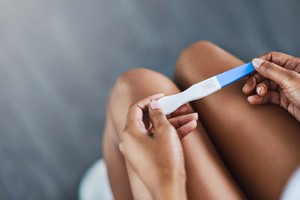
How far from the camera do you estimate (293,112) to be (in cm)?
57

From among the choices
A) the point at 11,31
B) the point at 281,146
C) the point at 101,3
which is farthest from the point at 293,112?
the point at 11,31

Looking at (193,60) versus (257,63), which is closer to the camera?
(257,63)

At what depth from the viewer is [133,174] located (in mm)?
549

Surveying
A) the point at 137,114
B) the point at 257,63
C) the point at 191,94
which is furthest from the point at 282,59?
the point at 137,114

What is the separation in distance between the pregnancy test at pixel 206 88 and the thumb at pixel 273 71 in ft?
0.05

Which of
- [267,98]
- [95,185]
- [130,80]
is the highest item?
[130,80]

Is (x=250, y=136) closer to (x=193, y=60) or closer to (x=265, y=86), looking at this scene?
(x=265, y=86)

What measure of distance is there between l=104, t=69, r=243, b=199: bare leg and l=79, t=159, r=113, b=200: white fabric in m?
0.15

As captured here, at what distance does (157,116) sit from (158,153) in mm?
69

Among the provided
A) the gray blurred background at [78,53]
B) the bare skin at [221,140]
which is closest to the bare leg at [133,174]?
the bare skin at [221,140]

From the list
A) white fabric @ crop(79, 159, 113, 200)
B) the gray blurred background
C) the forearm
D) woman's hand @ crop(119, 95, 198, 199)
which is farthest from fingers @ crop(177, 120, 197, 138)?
the gray blurred background

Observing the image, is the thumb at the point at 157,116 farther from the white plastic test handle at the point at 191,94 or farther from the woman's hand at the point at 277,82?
the woman's hand at the point at 277,82

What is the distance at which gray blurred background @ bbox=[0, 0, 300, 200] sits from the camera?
969 millimetres

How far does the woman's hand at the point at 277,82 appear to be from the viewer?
21.4 inches
